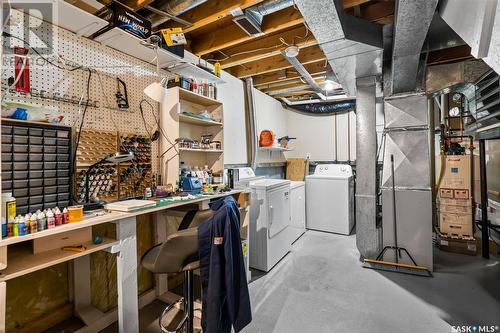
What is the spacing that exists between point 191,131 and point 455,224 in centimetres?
385

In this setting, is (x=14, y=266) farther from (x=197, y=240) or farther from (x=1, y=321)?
(x=197, y=240)

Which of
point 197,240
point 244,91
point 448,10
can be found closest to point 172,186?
point 197,240

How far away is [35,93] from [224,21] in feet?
6.25

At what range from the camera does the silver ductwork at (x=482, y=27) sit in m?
0.95

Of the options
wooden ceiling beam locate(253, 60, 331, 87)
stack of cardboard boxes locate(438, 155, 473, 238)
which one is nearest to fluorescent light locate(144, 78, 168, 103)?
wooden ceiling beam locate(253, 60, 331, 87)

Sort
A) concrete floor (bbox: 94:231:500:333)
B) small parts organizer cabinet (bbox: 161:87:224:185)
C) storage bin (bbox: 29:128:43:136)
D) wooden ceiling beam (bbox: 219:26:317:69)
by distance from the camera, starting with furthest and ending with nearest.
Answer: wooden ceiling beam (bbox: 219:26:317:69)
small parts organizer cabinet (bbox: 161:87:224:185)
concrete floor (bbox: 94:231:500:333)
storage bin (bbox: 29:128:43:136)

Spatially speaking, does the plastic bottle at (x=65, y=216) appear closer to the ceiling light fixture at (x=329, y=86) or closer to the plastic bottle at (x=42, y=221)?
the plastic bottle at (x=42, y=221)

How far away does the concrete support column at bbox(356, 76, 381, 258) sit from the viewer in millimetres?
2963

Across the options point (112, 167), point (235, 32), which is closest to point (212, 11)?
point (235, 32)

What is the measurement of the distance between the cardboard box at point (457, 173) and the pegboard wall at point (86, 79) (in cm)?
399

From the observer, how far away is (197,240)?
134cm

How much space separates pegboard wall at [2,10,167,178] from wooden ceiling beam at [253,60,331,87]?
214 centimetres

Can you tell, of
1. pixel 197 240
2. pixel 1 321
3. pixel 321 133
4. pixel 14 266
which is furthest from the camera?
pixel 321 133

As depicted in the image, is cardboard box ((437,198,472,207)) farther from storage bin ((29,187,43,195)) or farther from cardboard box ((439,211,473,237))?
storage bin ((29,187,43,195))
